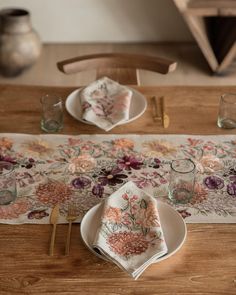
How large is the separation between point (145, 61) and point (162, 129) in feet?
1.41

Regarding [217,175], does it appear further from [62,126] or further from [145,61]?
[145,61]

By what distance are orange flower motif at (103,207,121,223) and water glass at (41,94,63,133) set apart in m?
0.42

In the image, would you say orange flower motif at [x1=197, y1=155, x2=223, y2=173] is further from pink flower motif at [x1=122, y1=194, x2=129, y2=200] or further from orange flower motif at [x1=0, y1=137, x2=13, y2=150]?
orange flower motif at [x1=0, y1=137, x2=13, y2=150]

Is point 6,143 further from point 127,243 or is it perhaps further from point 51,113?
point 127,243

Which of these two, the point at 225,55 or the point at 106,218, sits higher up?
the point at 106,218

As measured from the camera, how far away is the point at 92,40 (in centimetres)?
377

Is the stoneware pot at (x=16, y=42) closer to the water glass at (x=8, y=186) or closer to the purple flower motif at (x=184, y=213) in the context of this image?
the water glass at (x=8, y=186)

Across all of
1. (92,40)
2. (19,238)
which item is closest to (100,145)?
(19,238)

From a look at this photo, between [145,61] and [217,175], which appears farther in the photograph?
[145,61]

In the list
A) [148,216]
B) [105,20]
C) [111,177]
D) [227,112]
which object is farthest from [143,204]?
[105,20]

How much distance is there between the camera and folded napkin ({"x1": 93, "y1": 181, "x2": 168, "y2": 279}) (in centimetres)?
101

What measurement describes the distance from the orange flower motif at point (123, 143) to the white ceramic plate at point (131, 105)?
7 centimetres

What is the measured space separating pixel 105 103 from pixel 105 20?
224 centimetres

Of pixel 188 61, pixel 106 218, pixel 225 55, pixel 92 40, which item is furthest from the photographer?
pixel 92 40
